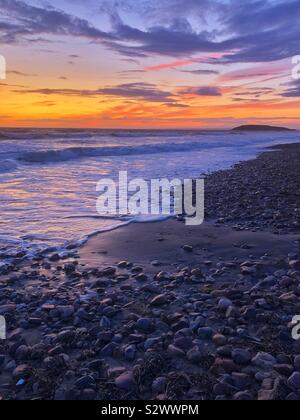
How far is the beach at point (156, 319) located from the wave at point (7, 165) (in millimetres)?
13918

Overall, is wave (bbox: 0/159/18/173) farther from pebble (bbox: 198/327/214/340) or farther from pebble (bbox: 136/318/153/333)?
pebble (bbox: 198/327/214/340)

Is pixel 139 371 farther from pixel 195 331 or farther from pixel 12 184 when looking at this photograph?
pixel 12 184

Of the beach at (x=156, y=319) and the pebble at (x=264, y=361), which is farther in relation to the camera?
the pebble at (x=264, y=361)

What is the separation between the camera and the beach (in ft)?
10.7

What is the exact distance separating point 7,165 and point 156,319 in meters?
18.3

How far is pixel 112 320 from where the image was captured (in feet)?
14.3

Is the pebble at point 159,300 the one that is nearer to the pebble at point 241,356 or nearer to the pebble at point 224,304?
the pebble at point 224,304

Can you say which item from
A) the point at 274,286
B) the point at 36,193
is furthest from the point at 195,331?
the point at 36,193

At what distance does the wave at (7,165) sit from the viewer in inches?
779

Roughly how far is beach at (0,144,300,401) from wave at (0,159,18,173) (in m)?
13.9

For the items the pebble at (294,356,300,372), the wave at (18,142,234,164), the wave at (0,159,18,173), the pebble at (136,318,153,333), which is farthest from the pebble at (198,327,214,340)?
the wave at (18,142,234,164)

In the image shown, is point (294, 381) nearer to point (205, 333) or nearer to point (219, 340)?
point (219, 340)

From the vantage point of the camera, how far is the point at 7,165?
20.7 m

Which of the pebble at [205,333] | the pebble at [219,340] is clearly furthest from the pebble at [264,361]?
the pebble at [205,333]
